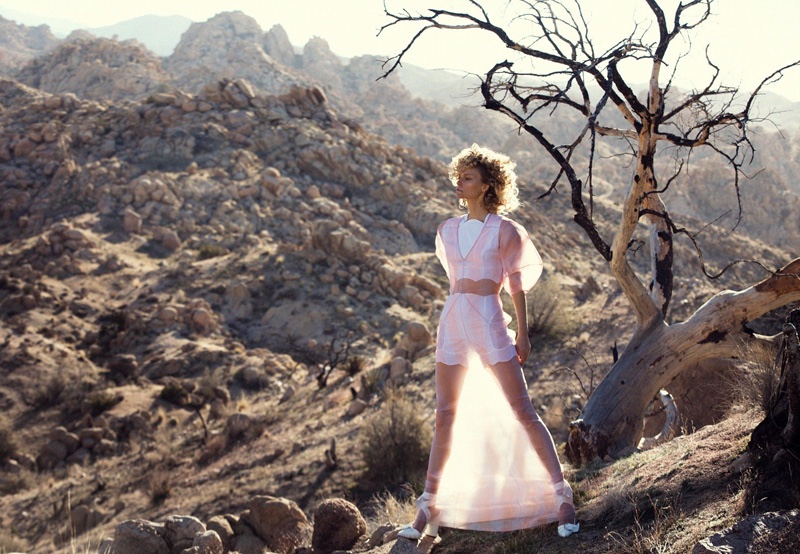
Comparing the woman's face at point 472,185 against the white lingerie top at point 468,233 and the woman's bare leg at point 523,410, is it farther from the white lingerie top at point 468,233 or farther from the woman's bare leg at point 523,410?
the woman's bare leg at point 523,410

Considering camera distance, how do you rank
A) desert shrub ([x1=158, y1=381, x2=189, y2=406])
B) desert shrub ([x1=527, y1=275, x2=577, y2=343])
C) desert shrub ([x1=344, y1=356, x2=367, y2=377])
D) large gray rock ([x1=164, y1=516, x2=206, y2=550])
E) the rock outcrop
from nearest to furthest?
1. large gray rock ([x1=164, y1=516, x2=206, y2=550])
2. desert shrub ([x1=527, y1=275, x2=577, y2=343])
3. desert shrub ([x1=158, y1=381, x2=189, y2=406])
4. desert shrub ([x1=344, y1=356, x2=367, y2=377])
5. the rock outcrop

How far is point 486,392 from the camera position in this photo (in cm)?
353

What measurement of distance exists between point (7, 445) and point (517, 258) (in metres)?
10.6

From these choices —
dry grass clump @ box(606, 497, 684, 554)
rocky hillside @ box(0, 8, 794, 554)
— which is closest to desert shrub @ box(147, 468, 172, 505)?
rocky hillside @ box(0, 8, 794, 554)

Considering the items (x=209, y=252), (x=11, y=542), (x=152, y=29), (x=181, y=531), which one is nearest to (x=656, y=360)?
(x=181, y=531)

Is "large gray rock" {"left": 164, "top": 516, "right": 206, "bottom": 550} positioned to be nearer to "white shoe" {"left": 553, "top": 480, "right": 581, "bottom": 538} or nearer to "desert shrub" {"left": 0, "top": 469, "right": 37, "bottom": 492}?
→ "white shoe" {"left": 553, "top": 480, "right": 581, "bottom": 538}

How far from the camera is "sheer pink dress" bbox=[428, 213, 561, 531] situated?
10.9 ft

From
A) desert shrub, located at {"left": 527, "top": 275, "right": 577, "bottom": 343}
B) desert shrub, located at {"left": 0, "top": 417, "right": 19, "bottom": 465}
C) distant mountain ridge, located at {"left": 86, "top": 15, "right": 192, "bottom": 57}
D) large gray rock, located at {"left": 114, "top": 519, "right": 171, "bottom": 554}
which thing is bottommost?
desert shrub, located at {"left": 0, "top": 417, "right": 19, "bottom": 465}

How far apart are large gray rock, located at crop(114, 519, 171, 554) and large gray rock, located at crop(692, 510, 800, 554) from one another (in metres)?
3.98

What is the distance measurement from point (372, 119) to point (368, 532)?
55.3 meters

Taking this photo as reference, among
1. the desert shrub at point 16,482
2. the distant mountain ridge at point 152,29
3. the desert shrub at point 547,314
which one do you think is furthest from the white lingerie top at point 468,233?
the distant mountain ridge at point 152,29

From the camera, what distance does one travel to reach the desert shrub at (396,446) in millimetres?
7816

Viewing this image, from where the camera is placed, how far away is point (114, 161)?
2402 cm

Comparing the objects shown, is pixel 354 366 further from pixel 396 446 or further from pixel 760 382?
pixel 760 382
